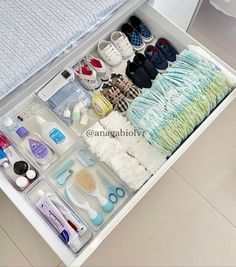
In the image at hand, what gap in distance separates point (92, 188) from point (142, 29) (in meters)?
0.60

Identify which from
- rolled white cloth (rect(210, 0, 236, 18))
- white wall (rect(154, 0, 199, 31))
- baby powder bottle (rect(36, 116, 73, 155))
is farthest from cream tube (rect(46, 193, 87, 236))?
rolled white cloth (rect(210, 0, 236, 18))

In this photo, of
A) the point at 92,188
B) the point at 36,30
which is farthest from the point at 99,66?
the point at 92,188

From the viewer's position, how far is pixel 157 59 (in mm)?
1145

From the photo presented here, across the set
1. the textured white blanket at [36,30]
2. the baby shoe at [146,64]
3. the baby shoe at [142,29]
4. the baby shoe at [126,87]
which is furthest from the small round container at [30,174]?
the baby shoe at [142,29]

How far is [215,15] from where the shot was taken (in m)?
1.79

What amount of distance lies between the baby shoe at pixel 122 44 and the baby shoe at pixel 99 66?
0.08 meters

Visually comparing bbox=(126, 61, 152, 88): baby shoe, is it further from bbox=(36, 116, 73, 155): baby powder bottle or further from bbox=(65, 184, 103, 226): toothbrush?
bbox=(65, 184, 103, 226): toothbrush

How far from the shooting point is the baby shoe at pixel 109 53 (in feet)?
3.67

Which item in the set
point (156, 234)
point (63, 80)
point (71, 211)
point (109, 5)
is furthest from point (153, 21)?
point (156, 234)

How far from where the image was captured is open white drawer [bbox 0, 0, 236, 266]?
92 cm

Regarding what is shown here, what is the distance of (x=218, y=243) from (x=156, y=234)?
26 centimetres

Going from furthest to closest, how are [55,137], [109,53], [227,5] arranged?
[227,5], [109,53], [55,137]

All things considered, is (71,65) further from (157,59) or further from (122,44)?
(157,59)

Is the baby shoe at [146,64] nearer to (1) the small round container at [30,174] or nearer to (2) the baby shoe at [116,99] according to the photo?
(2) the baby shoe at [116,99]
